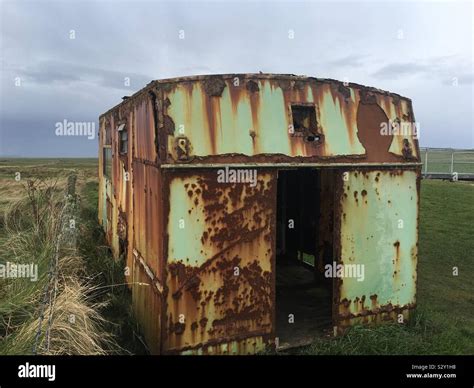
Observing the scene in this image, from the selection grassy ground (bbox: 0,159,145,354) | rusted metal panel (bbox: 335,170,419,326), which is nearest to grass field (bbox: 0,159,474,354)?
grassy ground (bbox: 0,159,145,354)

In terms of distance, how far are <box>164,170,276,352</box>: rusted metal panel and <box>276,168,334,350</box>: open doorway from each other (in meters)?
0.65

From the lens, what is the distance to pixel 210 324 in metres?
4.58

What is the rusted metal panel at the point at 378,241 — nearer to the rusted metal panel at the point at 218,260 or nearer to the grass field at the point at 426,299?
the grass field at the point at 426,299

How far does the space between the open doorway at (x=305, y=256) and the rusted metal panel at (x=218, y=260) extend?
25.7 inches

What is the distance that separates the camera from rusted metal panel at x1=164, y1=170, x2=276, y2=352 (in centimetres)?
441

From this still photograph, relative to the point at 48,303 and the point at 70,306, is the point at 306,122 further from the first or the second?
the point at 48,303

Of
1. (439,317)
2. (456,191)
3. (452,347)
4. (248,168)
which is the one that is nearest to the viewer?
(248,168)

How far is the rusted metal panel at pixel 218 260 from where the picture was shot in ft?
14.5

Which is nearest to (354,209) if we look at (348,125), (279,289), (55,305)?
(348,125)

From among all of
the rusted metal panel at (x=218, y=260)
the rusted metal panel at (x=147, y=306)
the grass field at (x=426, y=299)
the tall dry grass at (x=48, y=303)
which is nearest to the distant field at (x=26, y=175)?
the grass field at (x=426, y=299)

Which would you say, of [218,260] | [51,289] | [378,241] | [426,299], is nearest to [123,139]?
[51,289]
